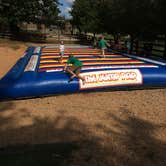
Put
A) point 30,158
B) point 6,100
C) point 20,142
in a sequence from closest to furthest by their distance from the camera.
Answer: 1. point 30,158
2. point 20,142
3. point 6,100

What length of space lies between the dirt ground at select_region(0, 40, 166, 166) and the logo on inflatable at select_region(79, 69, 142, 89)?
416 mm

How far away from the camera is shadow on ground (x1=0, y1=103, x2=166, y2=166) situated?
316cm

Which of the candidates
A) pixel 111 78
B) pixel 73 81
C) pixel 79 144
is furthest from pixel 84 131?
pixel 111 78

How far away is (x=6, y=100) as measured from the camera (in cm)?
589

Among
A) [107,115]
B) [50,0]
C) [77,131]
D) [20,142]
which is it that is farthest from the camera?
[50,0]

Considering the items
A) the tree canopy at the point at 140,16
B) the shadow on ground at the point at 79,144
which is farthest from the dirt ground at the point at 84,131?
the tree canopy at the point at 140,16

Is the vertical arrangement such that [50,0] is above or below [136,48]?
above

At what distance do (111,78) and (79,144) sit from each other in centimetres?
324

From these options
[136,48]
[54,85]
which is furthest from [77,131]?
[136,48]

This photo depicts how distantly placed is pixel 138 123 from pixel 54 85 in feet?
8.38

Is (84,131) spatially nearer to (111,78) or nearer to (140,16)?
(111,78)

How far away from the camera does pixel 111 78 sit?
655 cm

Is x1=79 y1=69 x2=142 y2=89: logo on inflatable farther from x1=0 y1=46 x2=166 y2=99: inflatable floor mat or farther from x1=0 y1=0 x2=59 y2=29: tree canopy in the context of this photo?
x1=0 y1=0 x2=59 y2=29: tree canopy

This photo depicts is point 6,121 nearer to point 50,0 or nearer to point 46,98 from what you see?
point 46,98
